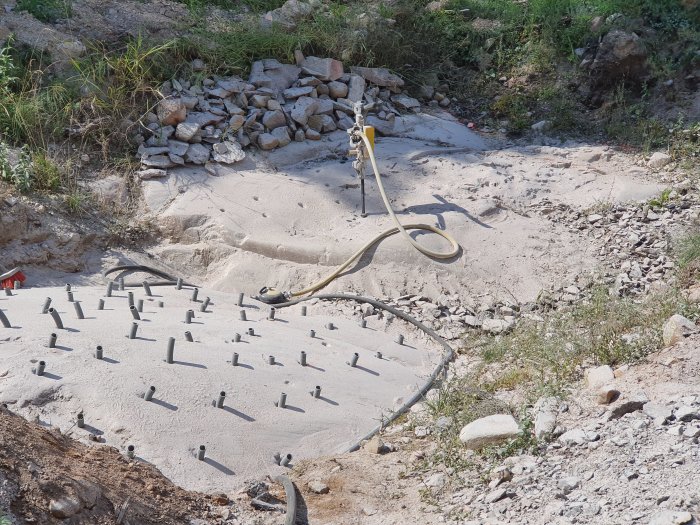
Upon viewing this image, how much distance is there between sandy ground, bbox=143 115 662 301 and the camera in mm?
5750

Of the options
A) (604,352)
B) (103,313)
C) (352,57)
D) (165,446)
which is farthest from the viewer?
(352,57)

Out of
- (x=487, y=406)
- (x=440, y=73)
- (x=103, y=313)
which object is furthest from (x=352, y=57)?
(x=487, y=406)

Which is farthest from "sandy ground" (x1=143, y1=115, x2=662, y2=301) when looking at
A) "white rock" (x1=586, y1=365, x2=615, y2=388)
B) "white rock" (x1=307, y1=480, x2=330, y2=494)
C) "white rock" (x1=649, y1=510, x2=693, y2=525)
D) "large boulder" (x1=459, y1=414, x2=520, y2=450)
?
"white rock" (x1=649, y1=510, x2=693, y2=525)

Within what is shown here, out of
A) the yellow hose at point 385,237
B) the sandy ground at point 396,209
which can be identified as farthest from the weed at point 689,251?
the yellow hose at point 385,237

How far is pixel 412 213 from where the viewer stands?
6.23 m

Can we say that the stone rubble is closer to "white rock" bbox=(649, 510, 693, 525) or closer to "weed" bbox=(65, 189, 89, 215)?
"white rock" bbox=(649, 510, 693, 525)

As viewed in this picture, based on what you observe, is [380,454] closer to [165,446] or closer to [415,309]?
[165,446]

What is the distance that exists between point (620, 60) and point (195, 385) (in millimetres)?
5405

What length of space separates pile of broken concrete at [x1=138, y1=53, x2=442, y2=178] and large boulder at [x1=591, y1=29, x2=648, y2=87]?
167cm

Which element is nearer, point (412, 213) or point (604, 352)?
point (604, 352)

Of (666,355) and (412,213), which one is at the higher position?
(666,355)

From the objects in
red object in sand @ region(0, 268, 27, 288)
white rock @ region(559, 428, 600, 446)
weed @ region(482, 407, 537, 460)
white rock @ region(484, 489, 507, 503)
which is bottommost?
red object in sand @ region(0, 268, 27, 288)

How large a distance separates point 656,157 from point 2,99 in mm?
5010

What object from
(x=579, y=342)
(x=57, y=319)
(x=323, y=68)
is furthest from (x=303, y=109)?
(x=579, y=342)
